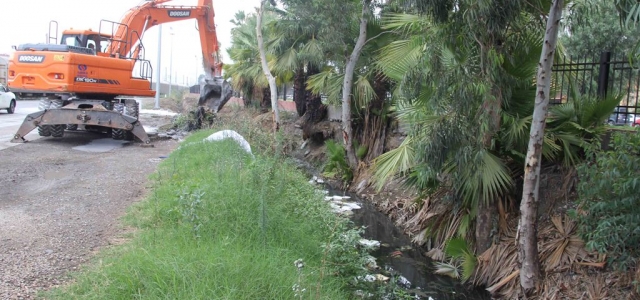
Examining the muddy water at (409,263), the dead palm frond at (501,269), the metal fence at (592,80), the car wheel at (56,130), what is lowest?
the muddy water at (409,263)

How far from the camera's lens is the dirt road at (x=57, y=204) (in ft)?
15.5

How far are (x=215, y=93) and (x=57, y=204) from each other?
669 inches

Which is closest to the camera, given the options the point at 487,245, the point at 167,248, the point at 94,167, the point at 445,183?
the point at 167,248

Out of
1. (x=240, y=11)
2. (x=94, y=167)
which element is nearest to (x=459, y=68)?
(x=94, y=167)

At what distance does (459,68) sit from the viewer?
6.45m

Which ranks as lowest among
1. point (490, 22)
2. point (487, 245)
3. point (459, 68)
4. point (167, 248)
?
point (487, 245)

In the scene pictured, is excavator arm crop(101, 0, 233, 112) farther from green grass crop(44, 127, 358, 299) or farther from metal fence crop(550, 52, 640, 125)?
metal fence crop(550, 52, 640, 125)

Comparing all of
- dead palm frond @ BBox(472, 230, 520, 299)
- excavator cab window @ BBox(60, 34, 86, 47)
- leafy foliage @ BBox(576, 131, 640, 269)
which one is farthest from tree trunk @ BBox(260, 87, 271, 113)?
leafy foliage @ BBox(576, 131, 640, 269)

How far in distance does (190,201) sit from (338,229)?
1800 millimetres

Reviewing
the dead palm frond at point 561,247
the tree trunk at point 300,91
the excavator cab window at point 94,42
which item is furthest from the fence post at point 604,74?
the excavator cab window at point 94,42

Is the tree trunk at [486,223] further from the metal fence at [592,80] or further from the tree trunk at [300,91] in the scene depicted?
the tree trunk at [300,91]

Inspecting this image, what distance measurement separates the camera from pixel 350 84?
13859mm

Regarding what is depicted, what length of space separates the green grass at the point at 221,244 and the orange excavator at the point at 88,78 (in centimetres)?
613

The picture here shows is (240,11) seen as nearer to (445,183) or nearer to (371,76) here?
(371,76)
